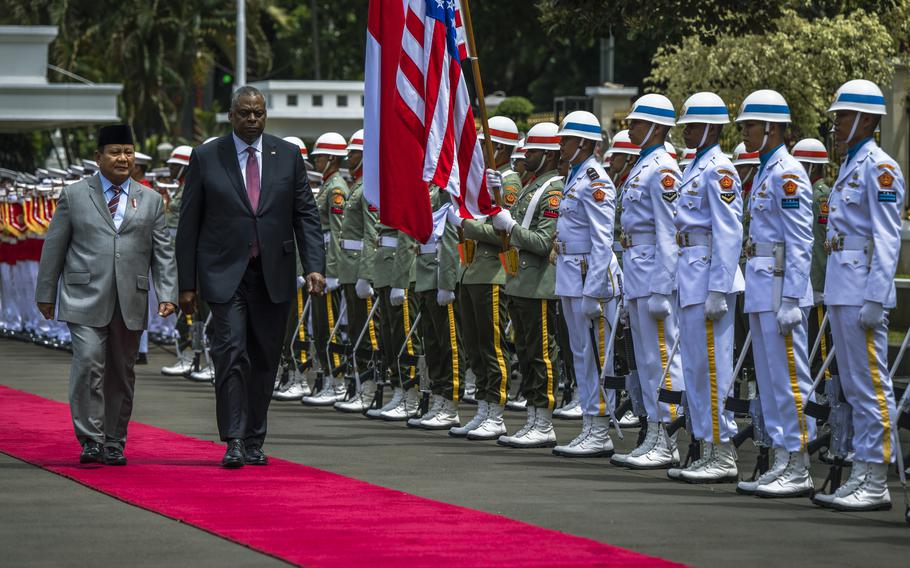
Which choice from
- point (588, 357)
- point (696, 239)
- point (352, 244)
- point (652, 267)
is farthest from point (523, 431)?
point (352, 244)

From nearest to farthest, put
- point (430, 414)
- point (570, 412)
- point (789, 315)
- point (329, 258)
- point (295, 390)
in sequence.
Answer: point (789, 315), point (430, 414), point (570, 412), point (329, 258), point (295, 390)

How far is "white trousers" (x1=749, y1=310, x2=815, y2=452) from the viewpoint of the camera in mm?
10320

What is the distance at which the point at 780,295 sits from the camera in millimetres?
10297

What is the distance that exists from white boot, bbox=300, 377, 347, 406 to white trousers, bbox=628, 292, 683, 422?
5.15 meters

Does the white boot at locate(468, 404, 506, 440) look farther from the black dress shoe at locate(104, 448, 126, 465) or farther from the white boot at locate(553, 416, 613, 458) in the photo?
the black dress shoe at locate(104, 448, 126, 465)

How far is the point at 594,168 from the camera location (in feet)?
→ 39.9

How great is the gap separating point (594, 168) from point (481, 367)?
6.64ft

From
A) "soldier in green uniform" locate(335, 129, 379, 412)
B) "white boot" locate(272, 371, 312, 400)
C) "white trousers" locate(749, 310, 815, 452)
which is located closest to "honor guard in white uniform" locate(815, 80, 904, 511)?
"white trousers" locate(749, 310, 815, 452)

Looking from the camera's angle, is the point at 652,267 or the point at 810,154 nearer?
the point at 652,267

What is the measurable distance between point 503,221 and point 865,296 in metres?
3.32

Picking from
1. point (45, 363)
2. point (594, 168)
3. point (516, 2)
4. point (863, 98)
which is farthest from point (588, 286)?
point (516, 2)

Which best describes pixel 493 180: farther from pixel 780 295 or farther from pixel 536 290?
pixel 780 295

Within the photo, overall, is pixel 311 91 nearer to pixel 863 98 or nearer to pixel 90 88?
pixel 90 88

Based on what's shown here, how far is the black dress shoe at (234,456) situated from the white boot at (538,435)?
2.32 m
